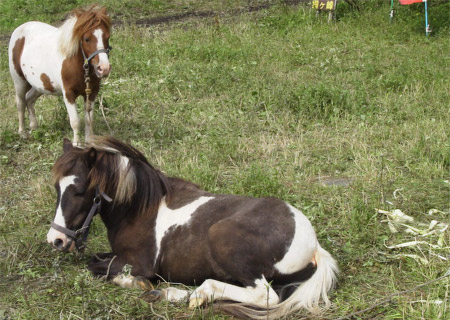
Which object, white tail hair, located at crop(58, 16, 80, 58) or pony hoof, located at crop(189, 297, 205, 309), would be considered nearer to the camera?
pony hoof, located at crop(189, 297, 205, 309)

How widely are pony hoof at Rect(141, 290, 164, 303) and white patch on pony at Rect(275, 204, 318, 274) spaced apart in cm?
80

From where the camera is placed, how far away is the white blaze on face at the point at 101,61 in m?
6.39

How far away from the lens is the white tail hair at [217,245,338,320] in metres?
3.63

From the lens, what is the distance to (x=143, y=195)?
13.9 ft

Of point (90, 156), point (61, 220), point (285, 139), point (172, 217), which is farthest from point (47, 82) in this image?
point (172, 217)

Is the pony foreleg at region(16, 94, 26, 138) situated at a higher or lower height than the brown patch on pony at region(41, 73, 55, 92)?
lower

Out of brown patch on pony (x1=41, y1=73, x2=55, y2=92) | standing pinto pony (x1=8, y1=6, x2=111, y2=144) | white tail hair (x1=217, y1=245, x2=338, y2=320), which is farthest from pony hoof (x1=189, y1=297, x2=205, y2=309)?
brown patch on pony (x1=41, y1=73, x2=55, y2=92)

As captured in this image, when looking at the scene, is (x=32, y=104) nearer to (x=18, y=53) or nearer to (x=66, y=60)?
(x=18, y=53)

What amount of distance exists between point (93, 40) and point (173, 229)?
3.19 metres

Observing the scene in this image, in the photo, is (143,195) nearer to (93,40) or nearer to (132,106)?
(93,40)

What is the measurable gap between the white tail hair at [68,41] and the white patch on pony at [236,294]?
384 cm

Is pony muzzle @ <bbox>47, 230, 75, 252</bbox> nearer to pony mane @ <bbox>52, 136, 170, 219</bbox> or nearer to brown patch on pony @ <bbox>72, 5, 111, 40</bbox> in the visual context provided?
pony mane @ <bbox>52, 136, 170, 219</bbox>

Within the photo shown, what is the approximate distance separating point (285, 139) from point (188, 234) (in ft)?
9.66

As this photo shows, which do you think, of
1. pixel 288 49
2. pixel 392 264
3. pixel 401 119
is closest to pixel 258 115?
pixel 401 119
